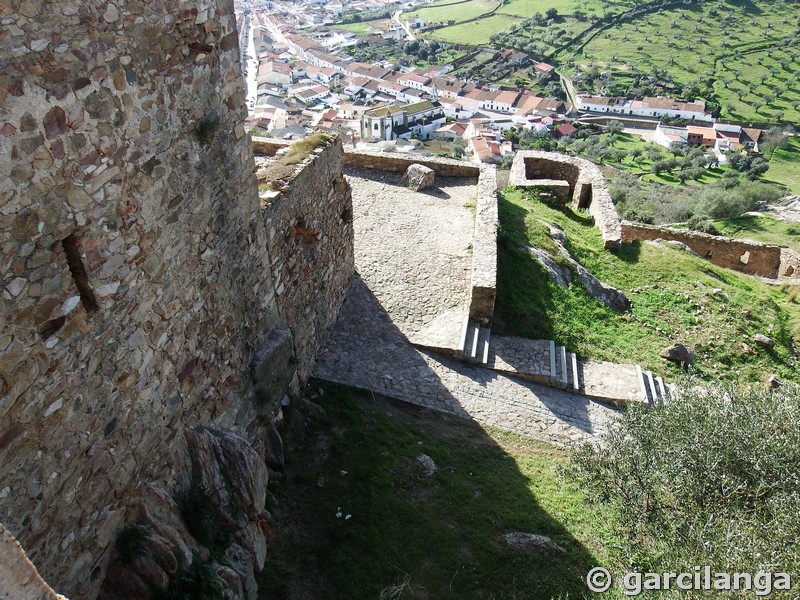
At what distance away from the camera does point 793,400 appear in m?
7.90

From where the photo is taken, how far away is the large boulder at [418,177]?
53.5 feet

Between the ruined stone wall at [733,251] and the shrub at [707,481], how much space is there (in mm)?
12450

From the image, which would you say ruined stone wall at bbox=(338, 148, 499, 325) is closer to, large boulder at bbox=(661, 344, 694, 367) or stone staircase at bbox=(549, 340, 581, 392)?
stone staircase at bbox=(549, 340, 581, 392)

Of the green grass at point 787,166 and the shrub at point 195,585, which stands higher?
the shrub at point 195,585

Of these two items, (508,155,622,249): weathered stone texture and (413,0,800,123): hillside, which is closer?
(508,155,622,249): weathered stone texture

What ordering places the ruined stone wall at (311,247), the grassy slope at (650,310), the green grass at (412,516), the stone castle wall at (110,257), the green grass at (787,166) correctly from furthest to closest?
1. the green grass at (787,166)
2. the grassy slope at (650,310)
3. the ruined stone wall at (311,247)
4. the green grass at (412,516)
5. the stone castle wall at (110,257)

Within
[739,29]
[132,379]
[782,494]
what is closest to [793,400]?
[782,494]

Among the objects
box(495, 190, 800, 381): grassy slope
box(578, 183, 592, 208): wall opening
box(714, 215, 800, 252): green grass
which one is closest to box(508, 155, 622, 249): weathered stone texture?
box(578, 183, 592, 208): wall opening

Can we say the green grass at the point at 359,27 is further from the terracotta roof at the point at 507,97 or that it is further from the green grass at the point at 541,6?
the terracotta roof at the point at 507,97

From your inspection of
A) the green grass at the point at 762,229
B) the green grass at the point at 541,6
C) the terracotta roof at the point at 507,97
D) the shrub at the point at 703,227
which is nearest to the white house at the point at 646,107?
the terracotta roof at the point at 507,97

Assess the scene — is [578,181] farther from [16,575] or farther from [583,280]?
[16,575]

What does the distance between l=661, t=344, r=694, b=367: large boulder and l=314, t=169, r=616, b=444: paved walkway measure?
7.84 ft

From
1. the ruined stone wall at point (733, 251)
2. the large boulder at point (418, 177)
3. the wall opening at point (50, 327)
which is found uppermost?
the wall opening at point (50, 327)

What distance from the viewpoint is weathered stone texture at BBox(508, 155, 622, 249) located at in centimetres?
1711
